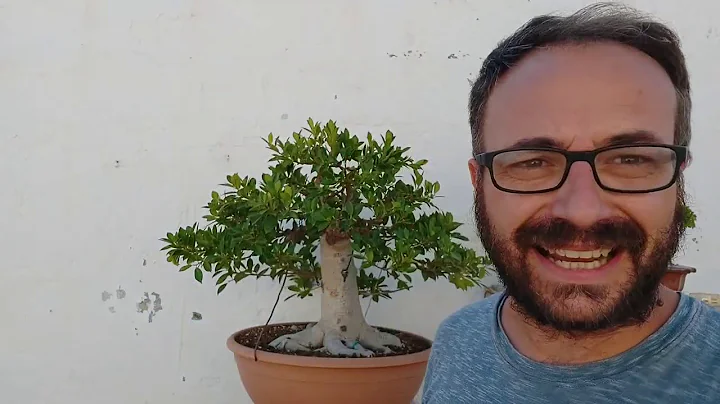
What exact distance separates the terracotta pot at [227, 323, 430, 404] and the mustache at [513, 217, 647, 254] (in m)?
0.71

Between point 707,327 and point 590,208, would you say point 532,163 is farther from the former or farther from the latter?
point 707,327

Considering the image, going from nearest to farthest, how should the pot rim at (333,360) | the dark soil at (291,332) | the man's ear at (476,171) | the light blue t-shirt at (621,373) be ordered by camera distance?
the light blue t-shirt at (621,373) < the man's ear at (476,171) < the pot rim at (333,360) < the dark soil at (291,332)

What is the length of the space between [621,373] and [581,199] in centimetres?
17

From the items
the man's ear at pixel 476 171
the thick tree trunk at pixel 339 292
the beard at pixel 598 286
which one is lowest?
the thick tree trunk at pixel 339 292

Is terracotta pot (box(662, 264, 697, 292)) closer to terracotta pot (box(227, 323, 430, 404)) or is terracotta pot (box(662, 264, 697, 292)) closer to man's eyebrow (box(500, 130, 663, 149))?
terracotta pot (box(227, 323, 430, 404))

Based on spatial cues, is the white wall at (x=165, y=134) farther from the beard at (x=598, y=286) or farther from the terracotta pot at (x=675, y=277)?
the beard at (x=598, y=286)

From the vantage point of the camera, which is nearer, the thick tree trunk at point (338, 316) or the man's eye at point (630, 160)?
the man's eye at point (630, 160)

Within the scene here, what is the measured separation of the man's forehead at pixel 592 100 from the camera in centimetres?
66

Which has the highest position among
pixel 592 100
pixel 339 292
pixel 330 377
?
pixel 592 100

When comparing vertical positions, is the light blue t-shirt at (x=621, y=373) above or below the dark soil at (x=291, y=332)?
above

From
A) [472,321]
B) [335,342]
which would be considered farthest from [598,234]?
[335,342]

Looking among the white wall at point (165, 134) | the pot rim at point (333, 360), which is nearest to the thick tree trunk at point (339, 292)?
the pot rim at point (333, 360)

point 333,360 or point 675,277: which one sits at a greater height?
point 675,277

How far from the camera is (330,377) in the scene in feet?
4.28
